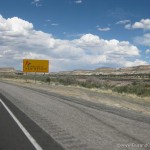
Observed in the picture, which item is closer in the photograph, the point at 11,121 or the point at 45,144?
the point at 45,144

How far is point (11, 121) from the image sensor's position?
14.9 meters

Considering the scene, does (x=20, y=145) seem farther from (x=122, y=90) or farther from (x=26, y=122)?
(x=122, y=90)

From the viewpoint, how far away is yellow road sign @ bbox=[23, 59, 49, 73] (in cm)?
8806

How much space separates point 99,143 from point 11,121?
5440 mm

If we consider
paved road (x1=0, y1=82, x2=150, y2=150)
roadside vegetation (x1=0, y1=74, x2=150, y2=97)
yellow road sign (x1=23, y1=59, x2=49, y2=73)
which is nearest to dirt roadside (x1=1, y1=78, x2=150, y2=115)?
roadside vegetation (x1=0, y1=74, x2=150, y2=97)

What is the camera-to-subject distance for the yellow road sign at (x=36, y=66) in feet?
289

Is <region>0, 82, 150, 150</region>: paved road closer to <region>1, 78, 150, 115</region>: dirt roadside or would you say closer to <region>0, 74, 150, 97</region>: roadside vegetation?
<region>1, 78, 150, 115</region>: dirt roadside

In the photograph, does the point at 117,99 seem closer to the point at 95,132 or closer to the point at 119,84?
the point at 95,132

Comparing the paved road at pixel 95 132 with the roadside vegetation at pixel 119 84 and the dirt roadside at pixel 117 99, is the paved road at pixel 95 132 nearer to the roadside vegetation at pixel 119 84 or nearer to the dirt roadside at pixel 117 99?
the dirt roadside at pixel 117 99

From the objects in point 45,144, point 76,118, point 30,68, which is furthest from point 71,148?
point 30,68

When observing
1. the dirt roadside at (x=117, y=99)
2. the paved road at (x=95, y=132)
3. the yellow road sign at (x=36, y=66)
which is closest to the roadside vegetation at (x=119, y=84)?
the yellow road sign at (x=36, y=66)

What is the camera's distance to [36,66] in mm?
88375

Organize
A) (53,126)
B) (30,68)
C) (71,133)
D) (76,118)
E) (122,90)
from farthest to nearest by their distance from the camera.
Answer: (30,68)
(122,90)
(76,118)
(53,126)
(71,133)

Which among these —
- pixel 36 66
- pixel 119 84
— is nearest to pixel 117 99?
pixel 119 84
